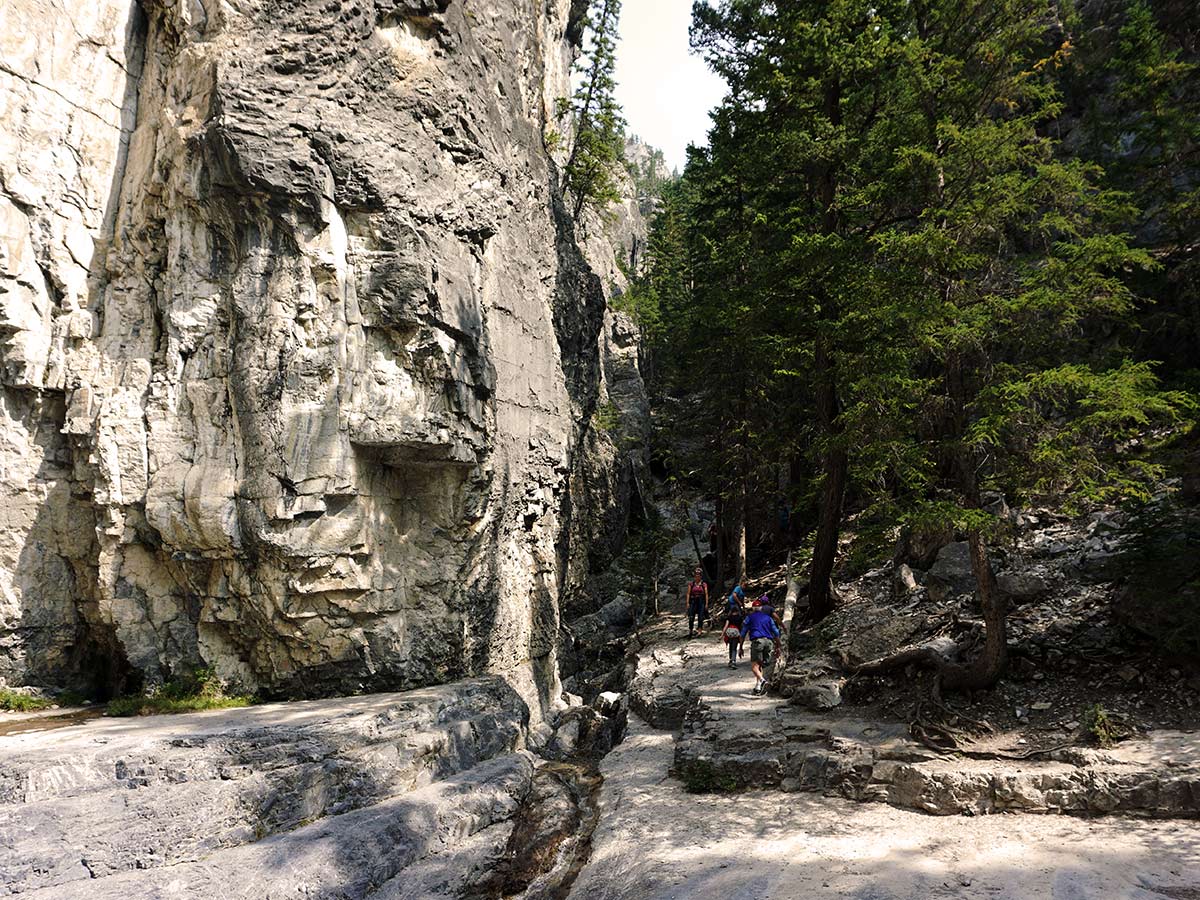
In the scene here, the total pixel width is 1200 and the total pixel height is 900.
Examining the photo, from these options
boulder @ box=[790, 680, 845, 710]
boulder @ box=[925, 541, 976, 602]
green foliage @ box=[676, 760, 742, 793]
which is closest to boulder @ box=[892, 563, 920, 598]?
boulder @ box=[925, 541, 976, 602]

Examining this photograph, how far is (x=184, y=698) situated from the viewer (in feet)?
37.4

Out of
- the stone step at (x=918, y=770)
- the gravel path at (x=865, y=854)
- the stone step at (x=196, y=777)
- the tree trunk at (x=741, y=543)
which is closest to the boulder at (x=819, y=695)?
the stone step at (x=918, y=770)

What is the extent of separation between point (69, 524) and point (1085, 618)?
18.3 meters

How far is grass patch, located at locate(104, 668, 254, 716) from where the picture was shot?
1101 cm

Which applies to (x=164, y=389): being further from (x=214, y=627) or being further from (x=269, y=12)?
(x=269, y=12)

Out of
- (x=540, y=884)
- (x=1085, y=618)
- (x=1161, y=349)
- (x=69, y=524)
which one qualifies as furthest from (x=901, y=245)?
(x=69, y=524)

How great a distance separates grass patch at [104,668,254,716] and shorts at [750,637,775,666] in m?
9.64

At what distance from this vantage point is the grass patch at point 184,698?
1101cm

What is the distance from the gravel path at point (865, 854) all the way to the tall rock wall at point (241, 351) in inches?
238

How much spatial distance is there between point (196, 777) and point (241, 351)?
719 centimetres

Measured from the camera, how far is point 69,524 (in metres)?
12.7

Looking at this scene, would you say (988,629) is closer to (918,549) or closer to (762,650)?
(762,650)

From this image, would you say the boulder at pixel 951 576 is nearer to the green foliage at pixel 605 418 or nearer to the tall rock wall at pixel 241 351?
the tall rock wall at pixel 241 351

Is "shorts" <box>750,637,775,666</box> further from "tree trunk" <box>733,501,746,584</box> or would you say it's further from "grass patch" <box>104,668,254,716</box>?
"grass patch" <box>104,668,254,716</box>
